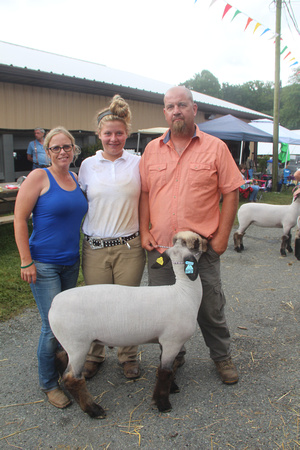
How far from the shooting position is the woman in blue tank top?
252 centimetres

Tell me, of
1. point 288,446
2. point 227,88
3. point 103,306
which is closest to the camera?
point 288,446

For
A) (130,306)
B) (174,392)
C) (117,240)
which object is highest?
(117,240)

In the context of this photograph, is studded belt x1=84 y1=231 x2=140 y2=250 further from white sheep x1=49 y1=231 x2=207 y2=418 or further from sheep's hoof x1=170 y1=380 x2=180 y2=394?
sheep's hoof x1=170 y1=380 x2=180 y2=394

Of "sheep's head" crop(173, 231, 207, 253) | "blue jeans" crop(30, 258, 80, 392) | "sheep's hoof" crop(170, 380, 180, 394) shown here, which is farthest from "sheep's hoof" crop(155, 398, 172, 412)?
"sheep's head" crop(173, 231, 207, 253)

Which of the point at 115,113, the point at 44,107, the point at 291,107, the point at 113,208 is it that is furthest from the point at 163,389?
the point at 291,107

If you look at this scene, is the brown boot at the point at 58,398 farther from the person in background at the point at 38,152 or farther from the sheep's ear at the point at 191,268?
the person in background at the point at 38,152

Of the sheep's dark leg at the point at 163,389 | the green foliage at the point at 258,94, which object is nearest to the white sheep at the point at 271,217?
the sheep's dark leg at the point at 163,389

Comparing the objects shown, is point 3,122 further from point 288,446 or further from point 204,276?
point 288,446

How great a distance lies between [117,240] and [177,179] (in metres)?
0.72

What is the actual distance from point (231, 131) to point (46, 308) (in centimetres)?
1270

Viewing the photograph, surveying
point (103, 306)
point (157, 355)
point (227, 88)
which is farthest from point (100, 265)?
point (227, 88)

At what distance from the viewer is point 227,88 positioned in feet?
306

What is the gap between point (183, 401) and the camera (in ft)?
9.00

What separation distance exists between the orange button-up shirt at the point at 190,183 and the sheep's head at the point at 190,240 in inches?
6.5
